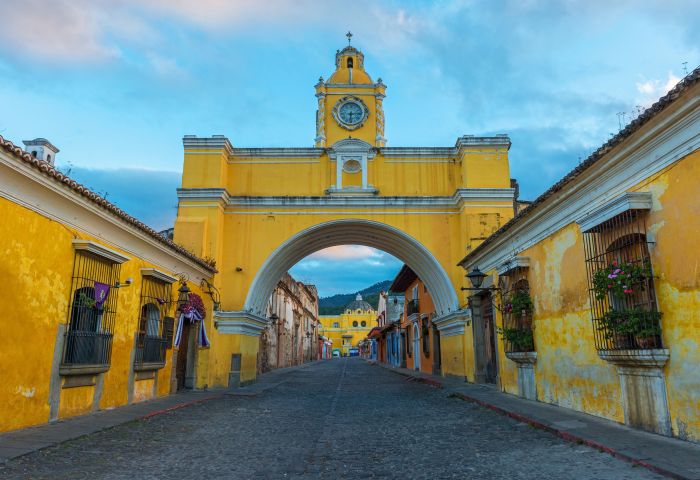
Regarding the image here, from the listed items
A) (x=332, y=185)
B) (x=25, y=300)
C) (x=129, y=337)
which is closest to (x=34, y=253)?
(x=25, y=300)

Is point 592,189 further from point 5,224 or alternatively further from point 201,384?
point 201,384

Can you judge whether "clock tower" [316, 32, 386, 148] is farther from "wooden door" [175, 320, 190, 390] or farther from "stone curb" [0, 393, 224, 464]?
"stone curb" [0, 393, 224, 464]

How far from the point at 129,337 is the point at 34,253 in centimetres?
354

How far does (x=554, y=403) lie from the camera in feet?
→ 30.0

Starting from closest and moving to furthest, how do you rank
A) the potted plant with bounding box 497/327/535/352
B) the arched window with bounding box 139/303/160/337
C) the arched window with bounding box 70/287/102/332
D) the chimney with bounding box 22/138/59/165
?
the arched window with bounding box 70/287/102/332 → the chimney with bounding box 22/138/59/165 → the potted plant with bounding box 497/327/535/352 → the arched window with bounding box 139/303/160/337

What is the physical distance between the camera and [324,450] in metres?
5.99

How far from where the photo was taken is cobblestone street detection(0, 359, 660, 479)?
4.84 metres

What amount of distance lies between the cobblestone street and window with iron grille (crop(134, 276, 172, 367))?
2173 mm

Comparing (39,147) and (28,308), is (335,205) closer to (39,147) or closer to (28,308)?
(39,147)

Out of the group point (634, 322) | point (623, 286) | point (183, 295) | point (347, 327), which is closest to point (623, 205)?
point (623, 286)

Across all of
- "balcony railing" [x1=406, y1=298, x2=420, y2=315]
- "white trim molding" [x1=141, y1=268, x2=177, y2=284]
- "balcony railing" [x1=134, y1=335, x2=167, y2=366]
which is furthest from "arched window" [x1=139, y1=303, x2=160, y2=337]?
"balcony railing" [x1=406, y1=298, x2=420, y2=315]

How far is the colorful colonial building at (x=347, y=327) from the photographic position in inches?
3797

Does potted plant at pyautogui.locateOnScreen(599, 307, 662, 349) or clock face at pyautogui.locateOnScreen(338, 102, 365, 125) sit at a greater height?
clock face at pyautogui.locateOnScreen(338, 102, 365, 125)

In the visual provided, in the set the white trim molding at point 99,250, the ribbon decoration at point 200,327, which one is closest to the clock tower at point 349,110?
the ribbon decoration at point 200,327
